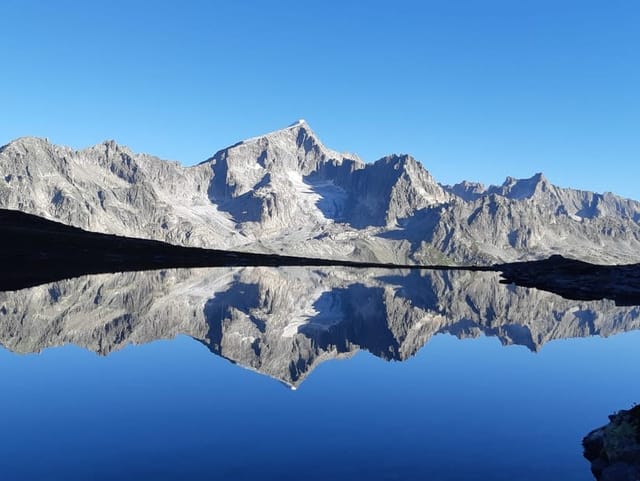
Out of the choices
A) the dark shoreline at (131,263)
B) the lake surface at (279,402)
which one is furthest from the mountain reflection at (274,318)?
the dark shoreline at (131,263)

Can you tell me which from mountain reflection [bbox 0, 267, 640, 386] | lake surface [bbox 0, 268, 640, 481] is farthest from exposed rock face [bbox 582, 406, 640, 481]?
mountain reflection [bbox 0, 267, 640, 386]

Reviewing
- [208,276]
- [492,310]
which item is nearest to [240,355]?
[492,310]

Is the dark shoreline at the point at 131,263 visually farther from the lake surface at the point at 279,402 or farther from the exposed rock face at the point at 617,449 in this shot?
the exposed rock face at the point at 617,449

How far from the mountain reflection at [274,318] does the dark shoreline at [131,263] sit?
8311mm

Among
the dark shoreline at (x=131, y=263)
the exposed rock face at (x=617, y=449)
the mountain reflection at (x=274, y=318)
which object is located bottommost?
the exposed rock face at (x=617, y=449)

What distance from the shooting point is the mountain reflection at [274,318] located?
127 feet

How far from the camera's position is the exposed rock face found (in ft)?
56.8

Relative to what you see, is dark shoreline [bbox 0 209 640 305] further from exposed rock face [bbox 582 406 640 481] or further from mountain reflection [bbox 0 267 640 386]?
exposed rock face [bbox 582 406 640 481]

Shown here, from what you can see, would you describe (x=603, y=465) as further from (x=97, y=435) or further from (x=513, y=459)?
(x=97, y=435)

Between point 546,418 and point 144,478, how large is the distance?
55.6 ft

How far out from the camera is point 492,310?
67938 mm

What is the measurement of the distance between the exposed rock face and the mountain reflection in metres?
13.9

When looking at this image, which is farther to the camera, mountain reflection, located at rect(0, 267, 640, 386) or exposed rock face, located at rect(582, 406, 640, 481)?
A: mountain reflection, located at rect(0, 267, 640, 386)

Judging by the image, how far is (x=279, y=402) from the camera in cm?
2466
